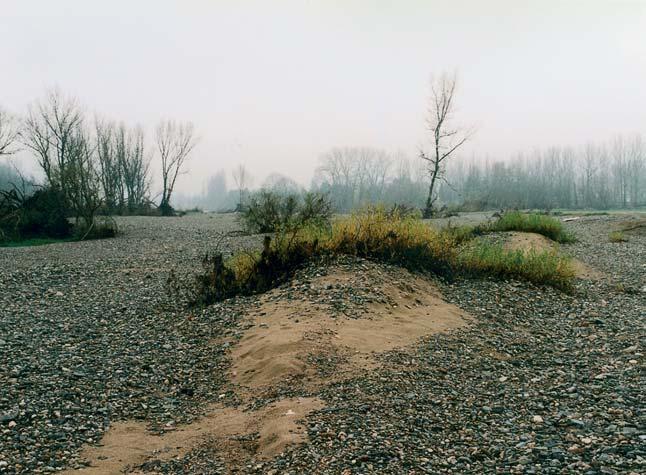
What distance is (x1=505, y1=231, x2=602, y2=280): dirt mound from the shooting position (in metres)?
10.6

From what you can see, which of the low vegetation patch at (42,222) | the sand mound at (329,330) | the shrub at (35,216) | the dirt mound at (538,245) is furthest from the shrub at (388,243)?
the shrub at (35,216)

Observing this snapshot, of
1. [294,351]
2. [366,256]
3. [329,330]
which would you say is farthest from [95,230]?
[294,351]

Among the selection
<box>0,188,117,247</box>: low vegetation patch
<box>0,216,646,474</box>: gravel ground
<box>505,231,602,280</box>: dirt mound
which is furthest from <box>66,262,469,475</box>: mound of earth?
<box>0,188,117,247</box>: low vegetation patch

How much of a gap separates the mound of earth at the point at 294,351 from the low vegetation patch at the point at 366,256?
418 millimetres

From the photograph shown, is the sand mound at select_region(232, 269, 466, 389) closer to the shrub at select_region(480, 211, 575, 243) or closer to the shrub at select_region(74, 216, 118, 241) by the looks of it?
the shrub at select_region(480, 211, 575, 243)

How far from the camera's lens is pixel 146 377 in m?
5.21

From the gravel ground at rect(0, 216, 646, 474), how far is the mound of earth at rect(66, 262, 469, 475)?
15cm

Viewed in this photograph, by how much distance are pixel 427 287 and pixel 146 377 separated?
395 cm

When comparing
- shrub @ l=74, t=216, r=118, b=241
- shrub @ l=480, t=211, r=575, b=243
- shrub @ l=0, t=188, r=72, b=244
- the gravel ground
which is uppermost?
shrub @ l=0, t=188, r=72, b=244

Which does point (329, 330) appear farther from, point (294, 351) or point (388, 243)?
point (388, 243)

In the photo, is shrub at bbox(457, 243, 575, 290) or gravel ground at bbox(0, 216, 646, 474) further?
shrub at bbox(457, 243, 575, 290)

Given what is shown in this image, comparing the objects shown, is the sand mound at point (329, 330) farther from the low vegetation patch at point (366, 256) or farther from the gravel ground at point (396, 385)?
the low vegetation patch at point (366, 256)

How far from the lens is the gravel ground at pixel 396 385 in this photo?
3.49 meters

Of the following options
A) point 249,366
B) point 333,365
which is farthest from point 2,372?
point 333,365
